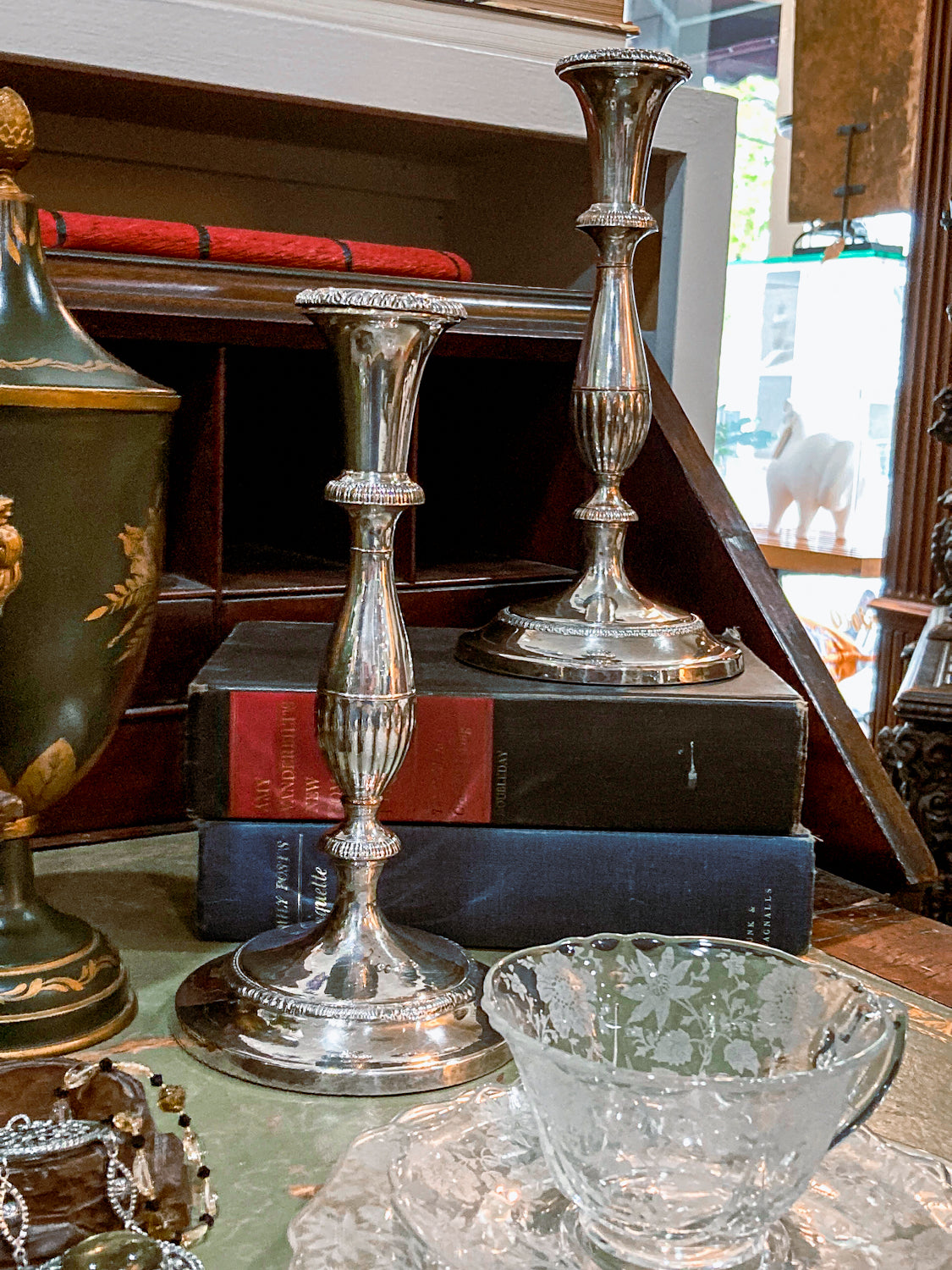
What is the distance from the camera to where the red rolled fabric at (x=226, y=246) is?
35.1 inches

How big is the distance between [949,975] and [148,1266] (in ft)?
1.64

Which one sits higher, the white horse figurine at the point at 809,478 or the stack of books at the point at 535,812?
the white horse figurine at the point at 809,478

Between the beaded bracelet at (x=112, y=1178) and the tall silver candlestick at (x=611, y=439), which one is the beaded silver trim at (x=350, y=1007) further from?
the tall silver candlestick at (x=611, y=439)

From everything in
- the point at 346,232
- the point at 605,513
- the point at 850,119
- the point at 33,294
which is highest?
the point at 850,119

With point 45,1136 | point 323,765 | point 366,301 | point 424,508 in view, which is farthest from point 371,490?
point 424,508

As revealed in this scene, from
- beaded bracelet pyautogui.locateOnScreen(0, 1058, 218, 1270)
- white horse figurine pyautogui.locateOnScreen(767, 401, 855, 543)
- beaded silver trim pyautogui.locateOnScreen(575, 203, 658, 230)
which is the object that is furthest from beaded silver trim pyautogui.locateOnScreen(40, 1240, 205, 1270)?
white horse figurine pyautogui.locateOnScreen(767, 401, 855, 543)

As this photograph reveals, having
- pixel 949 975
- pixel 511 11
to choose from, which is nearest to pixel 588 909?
pixel 949 975

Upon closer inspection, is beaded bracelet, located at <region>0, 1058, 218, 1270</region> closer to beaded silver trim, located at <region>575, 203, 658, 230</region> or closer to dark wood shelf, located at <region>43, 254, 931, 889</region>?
dark wood shelf, located at <region>43, 254, 931, 889</region>

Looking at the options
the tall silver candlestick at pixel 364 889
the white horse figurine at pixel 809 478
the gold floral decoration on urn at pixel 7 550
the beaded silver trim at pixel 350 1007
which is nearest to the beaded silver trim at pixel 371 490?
the tall silver candlestick at pixel 364 889

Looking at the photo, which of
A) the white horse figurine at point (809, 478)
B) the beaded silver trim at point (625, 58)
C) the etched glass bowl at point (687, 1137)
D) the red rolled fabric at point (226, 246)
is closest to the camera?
the etched glass bowl at point (687, 1137)

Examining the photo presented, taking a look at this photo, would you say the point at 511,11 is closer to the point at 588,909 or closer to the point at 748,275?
the point at 588,909

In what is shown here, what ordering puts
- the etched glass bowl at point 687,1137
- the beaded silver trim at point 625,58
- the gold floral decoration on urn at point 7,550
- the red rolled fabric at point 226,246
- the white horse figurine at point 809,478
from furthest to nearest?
the white horse figurine at point 809,478, the red rolled fabric at point 226,246, the beaded silver trim at point 625,58, the gold floral decoration on urn at point 7,550, the etched glass bowl at point 687,1137

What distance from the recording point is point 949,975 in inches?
30.1

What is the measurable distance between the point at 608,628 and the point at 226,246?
1.28ft
